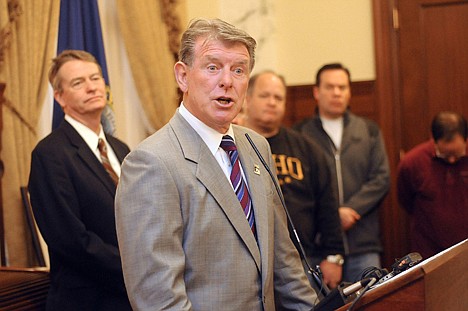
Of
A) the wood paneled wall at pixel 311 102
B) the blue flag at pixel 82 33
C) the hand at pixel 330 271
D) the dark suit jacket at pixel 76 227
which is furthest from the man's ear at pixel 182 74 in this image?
the wood paneled wall at pixel 311 102

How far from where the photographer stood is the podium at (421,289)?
64.6 inches

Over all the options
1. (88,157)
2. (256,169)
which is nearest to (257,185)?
(256,169)

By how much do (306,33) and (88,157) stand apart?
3.71 m

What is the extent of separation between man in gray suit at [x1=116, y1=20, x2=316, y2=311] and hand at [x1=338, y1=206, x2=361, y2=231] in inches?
89.0

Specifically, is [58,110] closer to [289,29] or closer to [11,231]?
[11,231]

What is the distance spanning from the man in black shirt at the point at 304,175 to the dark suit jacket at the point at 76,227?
102 cm

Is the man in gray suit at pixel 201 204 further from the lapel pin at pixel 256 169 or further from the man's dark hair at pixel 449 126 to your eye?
the man's dark hair at pixel 449 126

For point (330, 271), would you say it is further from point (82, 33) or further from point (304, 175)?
point (82, 33)

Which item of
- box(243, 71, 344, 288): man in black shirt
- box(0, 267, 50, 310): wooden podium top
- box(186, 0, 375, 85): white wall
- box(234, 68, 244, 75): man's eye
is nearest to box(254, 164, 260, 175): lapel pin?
box(234, 68, 244, 75): man's eye

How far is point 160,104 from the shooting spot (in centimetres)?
476

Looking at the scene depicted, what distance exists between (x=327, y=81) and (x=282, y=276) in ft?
8.70

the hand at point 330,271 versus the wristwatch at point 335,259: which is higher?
the wristwatch at point 335,259

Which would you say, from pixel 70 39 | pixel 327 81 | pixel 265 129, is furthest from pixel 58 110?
pixel 327 81

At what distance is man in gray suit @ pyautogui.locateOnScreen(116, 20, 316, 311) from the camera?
1881 mm
